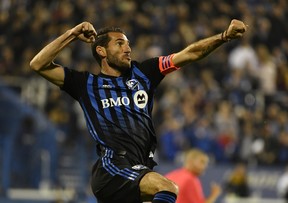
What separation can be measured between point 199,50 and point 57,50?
1172mm

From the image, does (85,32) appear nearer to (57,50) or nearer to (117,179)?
(57,50)

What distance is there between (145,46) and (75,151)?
10.9 feet

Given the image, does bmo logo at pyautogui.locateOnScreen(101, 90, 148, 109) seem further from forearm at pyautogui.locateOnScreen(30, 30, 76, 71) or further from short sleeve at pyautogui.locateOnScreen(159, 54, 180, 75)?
forearm at pyautogui.locateOnScreen(30, 30, 76, 71)

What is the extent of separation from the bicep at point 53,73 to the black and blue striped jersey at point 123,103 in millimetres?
49

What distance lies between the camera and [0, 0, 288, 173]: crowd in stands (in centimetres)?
1733

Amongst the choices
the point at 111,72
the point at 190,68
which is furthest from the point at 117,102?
the point at 190,68

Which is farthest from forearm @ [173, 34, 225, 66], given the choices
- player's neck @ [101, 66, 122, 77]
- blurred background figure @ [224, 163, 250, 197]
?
blurred background figure @ [224, 163, 250, 197]

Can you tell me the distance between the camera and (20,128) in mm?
16844

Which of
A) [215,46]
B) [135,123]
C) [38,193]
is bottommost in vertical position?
[38,193]

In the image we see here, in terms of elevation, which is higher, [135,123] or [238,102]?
[135,123]

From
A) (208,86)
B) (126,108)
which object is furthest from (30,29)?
(126,108)

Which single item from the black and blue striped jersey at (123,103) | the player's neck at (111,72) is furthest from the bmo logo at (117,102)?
A: the player's neck at (111,72)

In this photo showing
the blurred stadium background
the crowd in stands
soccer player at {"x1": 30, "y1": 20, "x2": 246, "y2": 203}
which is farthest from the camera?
the crowd in stands

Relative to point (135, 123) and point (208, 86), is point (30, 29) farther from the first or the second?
point (135, 123)
